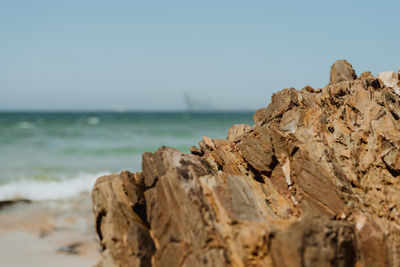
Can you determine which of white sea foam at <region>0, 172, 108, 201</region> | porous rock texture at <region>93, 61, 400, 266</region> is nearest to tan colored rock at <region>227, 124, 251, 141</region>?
porous rock texture at <region>93, 61, 400, 266</region>

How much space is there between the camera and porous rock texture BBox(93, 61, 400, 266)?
4633 mm

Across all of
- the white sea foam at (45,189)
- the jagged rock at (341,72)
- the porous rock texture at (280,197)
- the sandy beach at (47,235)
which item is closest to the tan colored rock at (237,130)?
the porous rock texture at (280,197)

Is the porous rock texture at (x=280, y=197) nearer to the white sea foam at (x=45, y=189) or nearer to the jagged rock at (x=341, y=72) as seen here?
the jagged rock at (x=341, y=72)

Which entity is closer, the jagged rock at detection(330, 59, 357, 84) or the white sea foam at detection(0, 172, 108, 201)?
the jagged rock at detection(330, 59, 357, 84)

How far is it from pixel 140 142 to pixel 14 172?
15690mm

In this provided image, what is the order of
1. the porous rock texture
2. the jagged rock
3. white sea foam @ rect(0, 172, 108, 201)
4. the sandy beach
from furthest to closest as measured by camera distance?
1. white sea foam @ rect(0, 172, 108, 201)
2. the jagged rock
3. the sandy beach
4. the porous rock texture

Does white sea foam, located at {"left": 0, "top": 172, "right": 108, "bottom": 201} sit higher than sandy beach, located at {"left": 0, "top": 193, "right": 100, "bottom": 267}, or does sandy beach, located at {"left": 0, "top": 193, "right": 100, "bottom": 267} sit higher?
sandy beach, located at {"left": 0, "top": 193, "right": 100, "bottom": 267}

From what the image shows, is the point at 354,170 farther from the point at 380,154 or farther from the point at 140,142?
the point at 140,142

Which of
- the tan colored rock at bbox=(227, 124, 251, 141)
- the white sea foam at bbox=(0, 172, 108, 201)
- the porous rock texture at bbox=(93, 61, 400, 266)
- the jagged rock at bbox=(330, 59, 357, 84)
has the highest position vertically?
the jagged rock at bbox=(330, 59, 357, 84)

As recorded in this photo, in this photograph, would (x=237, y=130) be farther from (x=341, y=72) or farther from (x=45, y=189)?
(x=45, y=189)

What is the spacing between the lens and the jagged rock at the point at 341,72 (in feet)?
29.0

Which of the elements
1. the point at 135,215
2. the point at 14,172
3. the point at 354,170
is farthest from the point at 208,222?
the point at 14,172

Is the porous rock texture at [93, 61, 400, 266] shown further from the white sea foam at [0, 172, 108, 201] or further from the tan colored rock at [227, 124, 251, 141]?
the white sea foam at [0, 172, 108, 201]

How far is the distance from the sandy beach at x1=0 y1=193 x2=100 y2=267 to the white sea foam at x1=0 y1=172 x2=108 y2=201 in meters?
1.84
